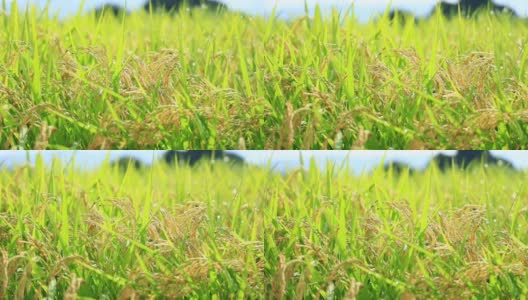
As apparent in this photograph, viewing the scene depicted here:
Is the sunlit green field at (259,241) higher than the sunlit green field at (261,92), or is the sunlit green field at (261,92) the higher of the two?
the sunlit green field at (261,92)

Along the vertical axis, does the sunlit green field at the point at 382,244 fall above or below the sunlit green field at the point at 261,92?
below

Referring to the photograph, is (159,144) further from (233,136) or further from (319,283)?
(319,283)

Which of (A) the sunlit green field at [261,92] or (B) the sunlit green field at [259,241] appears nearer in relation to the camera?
(B) the sunlit green field at [259,241]

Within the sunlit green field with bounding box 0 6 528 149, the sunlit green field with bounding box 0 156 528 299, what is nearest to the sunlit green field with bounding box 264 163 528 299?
the sunlit green field with bounding box 0 156 528 299

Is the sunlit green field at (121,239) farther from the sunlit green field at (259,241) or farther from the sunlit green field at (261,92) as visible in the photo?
the sunlit green field at (261,92)

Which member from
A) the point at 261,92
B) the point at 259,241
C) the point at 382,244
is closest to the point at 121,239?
the point at 259,241

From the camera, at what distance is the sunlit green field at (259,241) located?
9.27ft

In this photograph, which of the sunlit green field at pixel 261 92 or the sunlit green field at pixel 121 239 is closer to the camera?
the sunlit green field at pixel 121 239

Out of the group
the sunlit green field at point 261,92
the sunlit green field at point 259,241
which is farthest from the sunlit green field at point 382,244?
the sunlit green field at point 261,92

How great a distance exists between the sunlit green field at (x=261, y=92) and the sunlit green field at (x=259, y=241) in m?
0.15

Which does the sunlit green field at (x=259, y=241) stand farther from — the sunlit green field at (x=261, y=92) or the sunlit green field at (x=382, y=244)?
the sunlit green field at (x=261, y=92)

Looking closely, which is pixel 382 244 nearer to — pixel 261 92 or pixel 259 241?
pixel 259 241

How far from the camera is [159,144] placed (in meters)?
2.98

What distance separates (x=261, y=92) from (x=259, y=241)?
1.69 feet
